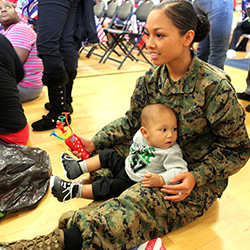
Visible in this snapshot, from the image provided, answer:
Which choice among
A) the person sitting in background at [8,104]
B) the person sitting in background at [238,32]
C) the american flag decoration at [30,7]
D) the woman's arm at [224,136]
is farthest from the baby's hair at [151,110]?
the person sitting in background at [238,32]

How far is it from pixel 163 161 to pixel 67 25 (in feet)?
4.09

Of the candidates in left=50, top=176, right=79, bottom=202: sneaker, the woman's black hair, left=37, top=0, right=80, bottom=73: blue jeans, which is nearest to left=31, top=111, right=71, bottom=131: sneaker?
left=37, top=0, right=80, bottom=73: blue jeans

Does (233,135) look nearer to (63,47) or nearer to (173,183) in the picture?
(173,183)

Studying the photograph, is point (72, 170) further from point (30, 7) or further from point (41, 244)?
point (30, 7)

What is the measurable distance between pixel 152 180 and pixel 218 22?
165 centimetres

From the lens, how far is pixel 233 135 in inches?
39.3

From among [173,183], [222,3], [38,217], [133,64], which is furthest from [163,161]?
[133,64]

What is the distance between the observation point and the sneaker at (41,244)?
30.6 inches

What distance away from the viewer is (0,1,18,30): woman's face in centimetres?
190

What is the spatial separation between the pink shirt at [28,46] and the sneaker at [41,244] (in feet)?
5.38

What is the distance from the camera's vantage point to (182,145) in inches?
44.3

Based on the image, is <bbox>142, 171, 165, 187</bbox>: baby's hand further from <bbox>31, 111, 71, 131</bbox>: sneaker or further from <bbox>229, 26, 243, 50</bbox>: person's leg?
<bbox>229, 26, 243, 50</bbox>: person's leg

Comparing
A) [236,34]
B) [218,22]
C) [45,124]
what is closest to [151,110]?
[45,124]

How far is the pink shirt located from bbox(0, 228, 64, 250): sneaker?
1.64 m
